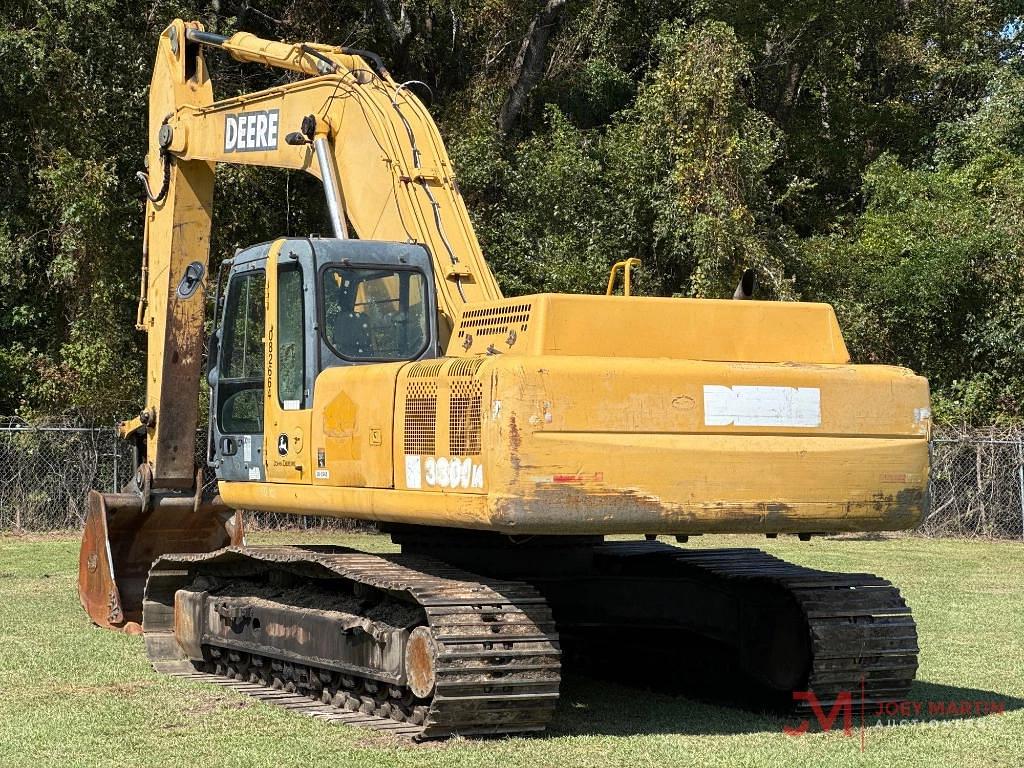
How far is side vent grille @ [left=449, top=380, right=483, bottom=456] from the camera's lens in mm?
7934

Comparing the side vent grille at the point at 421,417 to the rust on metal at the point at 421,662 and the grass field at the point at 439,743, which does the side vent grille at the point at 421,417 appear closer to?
the rust on metal at the point at 421,662

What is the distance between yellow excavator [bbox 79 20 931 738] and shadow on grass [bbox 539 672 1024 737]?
0.90ft

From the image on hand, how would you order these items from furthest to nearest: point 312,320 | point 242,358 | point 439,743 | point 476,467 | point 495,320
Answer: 1. point 242,358
2. point 312,320
3. point 495,320
4. point 439,743
5. point 476,467

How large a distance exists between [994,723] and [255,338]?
16.8 ft

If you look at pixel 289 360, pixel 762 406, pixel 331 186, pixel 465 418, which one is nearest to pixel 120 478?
pixel 331 186

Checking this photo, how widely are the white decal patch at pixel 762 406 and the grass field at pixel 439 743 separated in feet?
5.57

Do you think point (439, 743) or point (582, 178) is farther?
Answer: point (582, 178)

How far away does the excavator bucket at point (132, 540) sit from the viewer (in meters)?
12.9

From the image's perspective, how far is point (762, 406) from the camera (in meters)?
8.20

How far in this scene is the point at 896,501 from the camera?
8383mm

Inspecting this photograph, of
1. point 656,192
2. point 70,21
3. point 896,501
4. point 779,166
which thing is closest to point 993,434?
point 656,192

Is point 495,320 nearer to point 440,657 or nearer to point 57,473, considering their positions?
point 440,657

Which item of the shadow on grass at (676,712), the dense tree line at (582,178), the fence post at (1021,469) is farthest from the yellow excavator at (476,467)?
the fence post at (1021,469)

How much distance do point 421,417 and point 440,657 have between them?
130 centimetres
